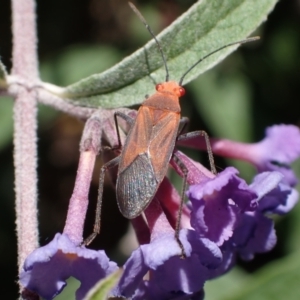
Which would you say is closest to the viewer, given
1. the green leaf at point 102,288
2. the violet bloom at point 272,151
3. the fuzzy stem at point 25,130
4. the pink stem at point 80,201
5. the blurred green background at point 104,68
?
the green leaf at point 102,288

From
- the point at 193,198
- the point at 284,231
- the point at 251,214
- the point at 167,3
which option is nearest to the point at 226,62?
the point at 167,3

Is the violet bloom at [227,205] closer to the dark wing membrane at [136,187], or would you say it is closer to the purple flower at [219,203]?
the purple flower at [219,203]

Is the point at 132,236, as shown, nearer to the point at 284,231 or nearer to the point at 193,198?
the point at 284,231

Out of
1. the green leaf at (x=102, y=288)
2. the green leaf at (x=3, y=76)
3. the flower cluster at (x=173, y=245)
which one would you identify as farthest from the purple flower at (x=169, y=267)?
the green leaf at (x=3, y=76)

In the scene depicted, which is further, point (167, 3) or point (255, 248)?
point (167, 3)

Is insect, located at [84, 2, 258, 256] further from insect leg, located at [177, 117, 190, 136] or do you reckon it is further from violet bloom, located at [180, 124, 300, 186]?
violet bloom, located at [180, 124, 300, 186]

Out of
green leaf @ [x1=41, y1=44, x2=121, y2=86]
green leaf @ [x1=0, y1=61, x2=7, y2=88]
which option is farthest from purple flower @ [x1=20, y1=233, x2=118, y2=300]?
green leaf @ [x1=41, y1=44, x2=121, y2=86]
